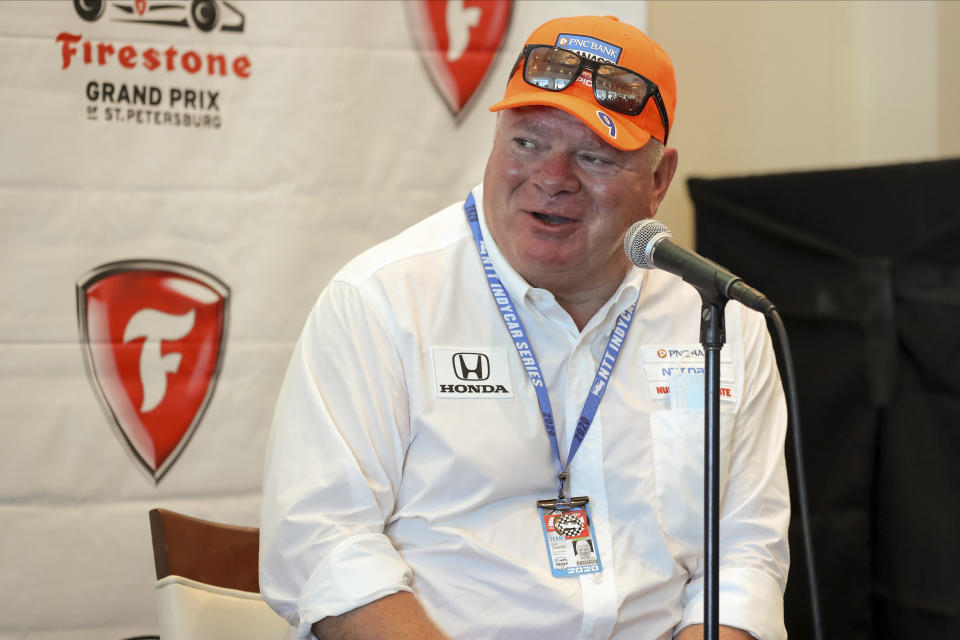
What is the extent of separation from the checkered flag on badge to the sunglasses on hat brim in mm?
714

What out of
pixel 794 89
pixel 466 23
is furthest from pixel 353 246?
pixel 794 89

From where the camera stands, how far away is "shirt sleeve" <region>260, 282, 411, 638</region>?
1524 millimetres

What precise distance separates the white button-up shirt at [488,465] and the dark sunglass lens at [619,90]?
31 cm

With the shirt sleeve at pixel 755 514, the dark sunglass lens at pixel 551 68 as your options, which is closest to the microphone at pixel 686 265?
the dark sunglass lens at pixel 551 68

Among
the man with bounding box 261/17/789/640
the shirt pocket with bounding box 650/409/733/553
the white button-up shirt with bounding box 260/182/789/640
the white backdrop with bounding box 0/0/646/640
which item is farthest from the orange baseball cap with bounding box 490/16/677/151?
the white backdrop with bounding box 0/0/646/640

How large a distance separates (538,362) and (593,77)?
0.51 meters

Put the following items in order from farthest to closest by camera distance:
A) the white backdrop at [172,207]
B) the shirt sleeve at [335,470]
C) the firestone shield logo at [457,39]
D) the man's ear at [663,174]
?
the firestone shield logo at [457,39], the white backdrop at [172,207], the man's ear at [663,174], the shirt sleeve at [335,470]

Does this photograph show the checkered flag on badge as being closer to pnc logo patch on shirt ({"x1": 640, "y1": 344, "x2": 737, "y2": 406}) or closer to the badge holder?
the badge holder

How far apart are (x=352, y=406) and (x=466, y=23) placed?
131 centimetres

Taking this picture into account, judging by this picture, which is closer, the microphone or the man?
the microphone

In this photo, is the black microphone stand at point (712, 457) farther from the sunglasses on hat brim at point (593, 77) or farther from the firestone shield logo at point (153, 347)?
the firestone shield logo at point (153, 347)

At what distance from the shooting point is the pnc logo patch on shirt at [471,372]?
170 cm

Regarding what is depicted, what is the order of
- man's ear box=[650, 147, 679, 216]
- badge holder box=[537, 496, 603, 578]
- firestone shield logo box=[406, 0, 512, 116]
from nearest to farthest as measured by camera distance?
badge holder box=[537, 496, 603, 578]
man's ear box=[650, 147, 679, 216]
firestone shield logo box=[406, 0, 512, 116]

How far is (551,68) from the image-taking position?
177cm
